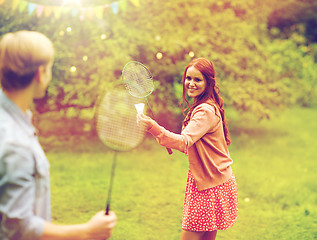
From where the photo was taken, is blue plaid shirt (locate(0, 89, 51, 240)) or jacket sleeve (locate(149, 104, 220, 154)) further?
jacket sleeve (locate(149, 104, 220, 154))

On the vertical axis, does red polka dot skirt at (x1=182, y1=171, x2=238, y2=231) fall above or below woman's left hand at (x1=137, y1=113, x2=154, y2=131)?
below

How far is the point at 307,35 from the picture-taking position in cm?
1489

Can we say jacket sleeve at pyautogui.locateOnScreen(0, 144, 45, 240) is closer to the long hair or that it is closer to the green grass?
A: the long hair

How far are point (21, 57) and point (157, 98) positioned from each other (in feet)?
17.6

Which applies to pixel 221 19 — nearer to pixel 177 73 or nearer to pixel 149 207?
pixel 177 73

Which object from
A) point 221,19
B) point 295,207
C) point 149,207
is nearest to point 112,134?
point 149,207

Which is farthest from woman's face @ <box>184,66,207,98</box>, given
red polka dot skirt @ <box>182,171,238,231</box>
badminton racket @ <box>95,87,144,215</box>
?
red polka dot skirt @ <box>182,171,238,231</box>

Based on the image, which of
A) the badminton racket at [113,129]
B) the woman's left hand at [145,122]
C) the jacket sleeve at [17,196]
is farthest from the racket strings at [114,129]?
the jacket sleeve at [17,196]

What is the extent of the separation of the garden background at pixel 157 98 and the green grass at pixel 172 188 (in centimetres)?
2

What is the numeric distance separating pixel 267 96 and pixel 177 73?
72.2 inches

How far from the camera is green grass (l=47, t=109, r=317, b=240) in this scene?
412 centimetres

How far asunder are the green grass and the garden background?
0.02 meters

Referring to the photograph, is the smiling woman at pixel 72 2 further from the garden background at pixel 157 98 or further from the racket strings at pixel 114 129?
the racket strings at pixel 114 129

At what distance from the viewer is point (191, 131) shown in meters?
2.40
